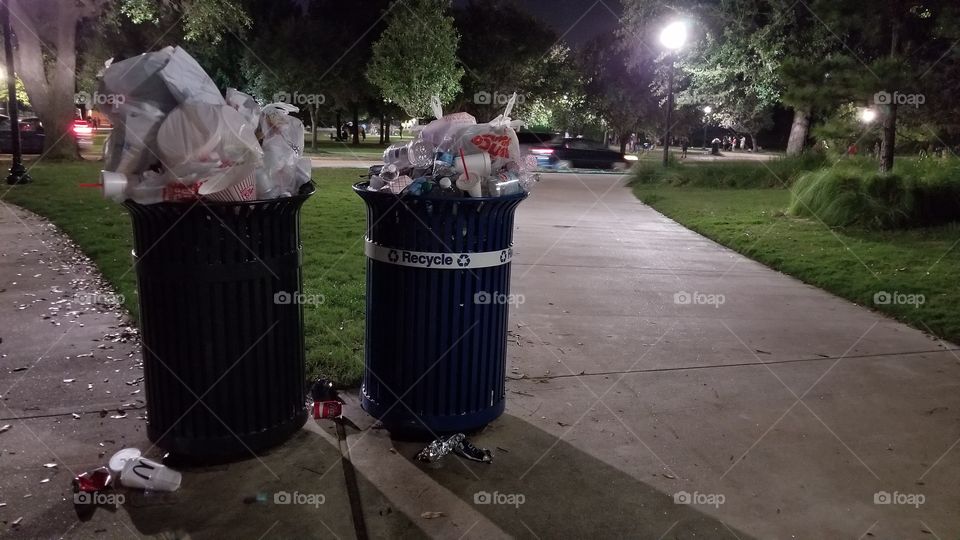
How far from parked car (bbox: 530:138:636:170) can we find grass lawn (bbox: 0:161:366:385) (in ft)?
38.0

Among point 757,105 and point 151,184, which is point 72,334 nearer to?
point 151,184

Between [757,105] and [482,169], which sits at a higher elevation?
[757,105]

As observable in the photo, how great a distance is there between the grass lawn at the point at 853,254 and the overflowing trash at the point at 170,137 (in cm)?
537

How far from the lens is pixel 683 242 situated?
9.86m

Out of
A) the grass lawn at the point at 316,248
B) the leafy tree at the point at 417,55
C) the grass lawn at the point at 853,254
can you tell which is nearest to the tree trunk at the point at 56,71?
the grass lawn at the point at 316,248

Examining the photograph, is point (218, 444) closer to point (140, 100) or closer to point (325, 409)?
point (325, 409)

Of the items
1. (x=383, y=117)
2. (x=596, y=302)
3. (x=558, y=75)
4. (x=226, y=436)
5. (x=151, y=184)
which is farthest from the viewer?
(x=383, y=117)

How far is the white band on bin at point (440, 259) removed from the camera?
335 centimetres

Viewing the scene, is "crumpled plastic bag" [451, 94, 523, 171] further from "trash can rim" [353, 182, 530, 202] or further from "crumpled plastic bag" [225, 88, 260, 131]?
"crumpled plastic bag" [225, 88, 260, 131]

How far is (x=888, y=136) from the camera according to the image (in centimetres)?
1205

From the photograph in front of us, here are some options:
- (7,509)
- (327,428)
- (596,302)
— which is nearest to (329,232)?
(596,302)

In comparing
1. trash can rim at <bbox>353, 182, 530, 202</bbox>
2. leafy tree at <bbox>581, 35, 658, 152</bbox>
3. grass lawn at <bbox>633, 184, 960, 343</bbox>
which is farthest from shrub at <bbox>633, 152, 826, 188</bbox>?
leafy tree at <bbox>581, 35, 658, 152</bbox>

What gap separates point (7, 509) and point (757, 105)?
81.6 feet

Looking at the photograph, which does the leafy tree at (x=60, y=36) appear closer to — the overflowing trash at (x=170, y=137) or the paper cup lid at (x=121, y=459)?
the overflowing trash at (x=170, y=137)
